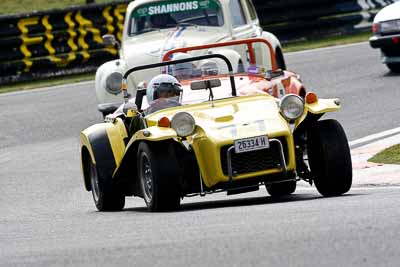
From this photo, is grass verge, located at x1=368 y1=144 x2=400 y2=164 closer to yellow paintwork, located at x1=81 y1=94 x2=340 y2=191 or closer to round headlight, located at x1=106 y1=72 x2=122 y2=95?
yellow paintwork, located at x1=81 y1=94 x2=340 y2=191

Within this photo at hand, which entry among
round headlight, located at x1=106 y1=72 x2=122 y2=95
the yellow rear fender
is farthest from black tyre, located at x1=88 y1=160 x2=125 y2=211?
round headlight, located at x1=106 y1=72 x2=122 y2=95

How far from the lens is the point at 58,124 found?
714 inches

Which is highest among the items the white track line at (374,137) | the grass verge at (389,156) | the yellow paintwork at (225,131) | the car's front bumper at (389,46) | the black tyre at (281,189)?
the yellow paintwork at (225,131)

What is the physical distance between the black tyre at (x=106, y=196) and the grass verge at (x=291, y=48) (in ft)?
39.0

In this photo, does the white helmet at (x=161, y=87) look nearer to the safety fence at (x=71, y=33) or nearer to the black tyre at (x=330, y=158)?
the black tyre at (x=330, y=158)

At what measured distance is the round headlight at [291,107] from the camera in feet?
31.2

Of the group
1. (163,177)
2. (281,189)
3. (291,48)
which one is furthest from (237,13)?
(163,177)

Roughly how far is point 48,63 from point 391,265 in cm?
1791

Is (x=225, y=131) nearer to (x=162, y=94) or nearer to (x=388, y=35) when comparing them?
(x=162, y=94)

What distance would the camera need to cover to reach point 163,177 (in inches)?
360

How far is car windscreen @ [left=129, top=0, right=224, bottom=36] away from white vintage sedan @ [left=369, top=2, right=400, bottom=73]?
2.75 meters

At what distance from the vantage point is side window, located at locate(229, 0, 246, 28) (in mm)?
17719

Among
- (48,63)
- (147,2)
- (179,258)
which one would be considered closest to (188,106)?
(179,258)

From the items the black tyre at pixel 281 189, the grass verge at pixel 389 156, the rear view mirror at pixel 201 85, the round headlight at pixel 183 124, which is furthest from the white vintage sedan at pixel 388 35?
the round headlight at pixel 183 124
